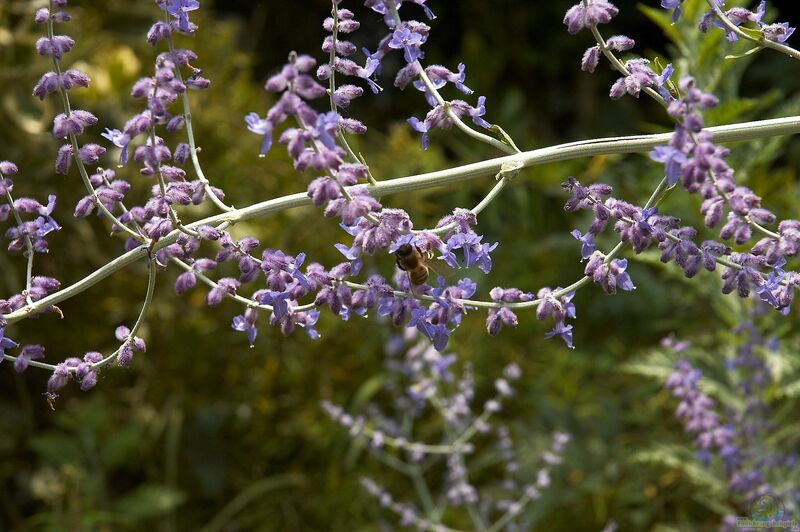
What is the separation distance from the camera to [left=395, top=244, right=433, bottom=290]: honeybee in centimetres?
172

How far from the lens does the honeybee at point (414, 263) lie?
1725 millimetres

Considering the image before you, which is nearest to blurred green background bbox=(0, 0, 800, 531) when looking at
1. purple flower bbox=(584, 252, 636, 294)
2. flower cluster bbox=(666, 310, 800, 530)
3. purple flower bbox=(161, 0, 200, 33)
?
flower cluster bbox=(666, 310, 800, 530)

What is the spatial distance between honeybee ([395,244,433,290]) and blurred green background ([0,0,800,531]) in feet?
7.19

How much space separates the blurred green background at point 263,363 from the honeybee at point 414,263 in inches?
86.3

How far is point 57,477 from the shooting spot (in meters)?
4.13

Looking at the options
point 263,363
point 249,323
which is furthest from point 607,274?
point 263,363

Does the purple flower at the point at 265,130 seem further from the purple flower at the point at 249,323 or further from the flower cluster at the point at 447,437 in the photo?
the flower cluster at the point at 447,437

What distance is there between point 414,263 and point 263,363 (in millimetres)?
3018

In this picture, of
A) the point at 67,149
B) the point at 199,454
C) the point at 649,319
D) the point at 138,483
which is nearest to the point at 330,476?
the point at 199,454

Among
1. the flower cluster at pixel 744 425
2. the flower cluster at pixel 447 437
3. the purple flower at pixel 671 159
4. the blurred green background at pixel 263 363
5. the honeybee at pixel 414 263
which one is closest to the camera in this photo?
the purple flower at pixel 671 159

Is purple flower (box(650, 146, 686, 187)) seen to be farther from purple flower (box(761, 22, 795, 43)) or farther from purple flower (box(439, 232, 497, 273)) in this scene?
purple flower (box(761, 22, 795, 43))

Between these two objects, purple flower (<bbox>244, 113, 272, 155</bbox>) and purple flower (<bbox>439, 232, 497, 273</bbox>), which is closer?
purple flower (<bbox>244, 113, 272, 155</bbox>)

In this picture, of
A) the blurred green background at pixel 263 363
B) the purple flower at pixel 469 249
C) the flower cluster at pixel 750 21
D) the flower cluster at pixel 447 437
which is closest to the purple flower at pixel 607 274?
the purple flower at pixel 469 249

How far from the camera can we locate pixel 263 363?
465 cm
